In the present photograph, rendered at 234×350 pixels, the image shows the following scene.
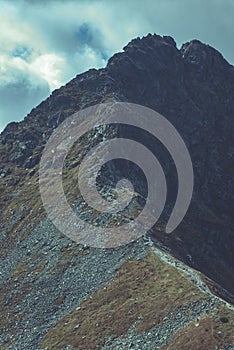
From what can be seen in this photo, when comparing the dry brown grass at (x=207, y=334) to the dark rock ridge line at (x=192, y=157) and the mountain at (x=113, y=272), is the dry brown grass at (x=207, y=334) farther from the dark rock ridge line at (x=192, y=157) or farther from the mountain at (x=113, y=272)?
the dark rock ridge line at (x=192, y=157)

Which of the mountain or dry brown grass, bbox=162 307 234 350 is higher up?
the mountain

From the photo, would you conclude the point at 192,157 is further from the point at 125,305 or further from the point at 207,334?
the point at 207,334

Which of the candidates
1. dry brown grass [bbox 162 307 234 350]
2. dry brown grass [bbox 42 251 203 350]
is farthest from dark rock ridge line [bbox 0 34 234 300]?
dry brown grass [bbox 162 307 234 350]

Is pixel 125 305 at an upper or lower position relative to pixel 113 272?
lower

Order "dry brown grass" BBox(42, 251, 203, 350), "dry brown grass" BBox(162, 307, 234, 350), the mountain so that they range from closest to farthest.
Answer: "dry brown grass" BBox(162, 307, 234, 350)
the mountain
"dry brown grass" BBox(42, 251, 203, 350)

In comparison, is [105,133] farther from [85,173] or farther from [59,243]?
[59,243]

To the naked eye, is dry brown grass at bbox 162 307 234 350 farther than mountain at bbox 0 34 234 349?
No

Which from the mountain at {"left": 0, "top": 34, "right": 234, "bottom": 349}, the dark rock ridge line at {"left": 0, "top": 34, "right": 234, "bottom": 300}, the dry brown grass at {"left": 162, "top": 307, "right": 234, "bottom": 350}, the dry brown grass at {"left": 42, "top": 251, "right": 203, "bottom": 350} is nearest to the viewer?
the dry brown grass at {"left": 162, "top": 307, "right": 234, "bottom": 350}

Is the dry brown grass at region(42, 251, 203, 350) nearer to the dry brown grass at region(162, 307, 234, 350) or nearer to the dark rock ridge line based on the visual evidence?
the dry brown grass at region(162, 307, 234, 350)

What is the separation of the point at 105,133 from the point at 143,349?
95900 mm

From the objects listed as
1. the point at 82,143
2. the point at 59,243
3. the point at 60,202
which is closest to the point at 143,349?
the point at 59,243

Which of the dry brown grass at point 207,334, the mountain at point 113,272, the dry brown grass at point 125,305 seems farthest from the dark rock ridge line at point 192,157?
the dry brown grass at point 207,334

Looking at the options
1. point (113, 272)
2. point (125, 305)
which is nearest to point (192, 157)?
point (113, 272)

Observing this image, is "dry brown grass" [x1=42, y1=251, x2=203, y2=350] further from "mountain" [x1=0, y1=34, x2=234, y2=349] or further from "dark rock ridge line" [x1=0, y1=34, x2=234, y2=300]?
"dark rock ridge line" [x1=0, y1=34, x2=234, y2=300]
